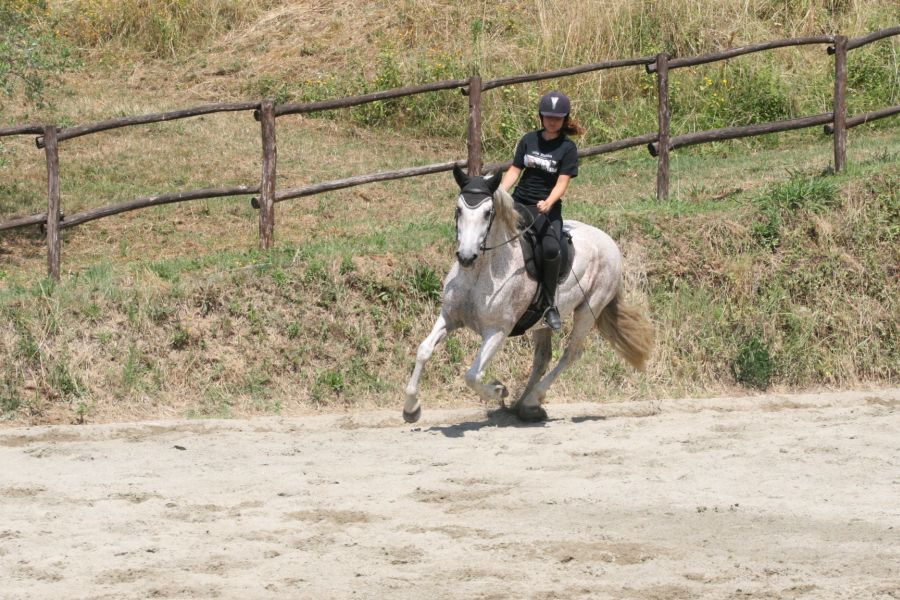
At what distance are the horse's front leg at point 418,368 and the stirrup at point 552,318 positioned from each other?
82cm

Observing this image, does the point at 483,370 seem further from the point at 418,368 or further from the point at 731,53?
the point at 731,53

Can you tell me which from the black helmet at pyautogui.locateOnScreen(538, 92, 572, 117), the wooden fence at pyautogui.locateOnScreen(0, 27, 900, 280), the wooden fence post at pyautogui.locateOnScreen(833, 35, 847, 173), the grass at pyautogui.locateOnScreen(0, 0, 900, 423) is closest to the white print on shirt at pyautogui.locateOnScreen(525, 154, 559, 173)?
the black helmet at pyautogui.locateOnScreen(538, 92, 572, 117)

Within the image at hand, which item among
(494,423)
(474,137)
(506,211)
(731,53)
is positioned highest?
(731,53)

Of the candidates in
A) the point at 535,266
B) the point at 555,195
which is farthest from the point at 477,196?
the point at 535,266

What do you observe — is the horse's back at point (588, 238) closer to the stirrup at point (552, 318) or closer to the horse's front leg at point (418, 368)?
the stirrup at point (552, 318)

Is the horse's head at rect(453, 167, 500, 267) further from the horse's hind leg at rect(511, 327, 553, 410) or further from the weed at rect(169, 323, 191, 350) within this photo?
the weed at rect(169, 323, 191, 350)

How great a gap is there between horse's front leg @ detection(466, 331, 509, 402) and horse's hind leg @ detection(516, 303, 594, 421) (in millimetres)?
526

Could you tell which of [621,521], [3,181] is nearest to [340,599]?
[621,521]

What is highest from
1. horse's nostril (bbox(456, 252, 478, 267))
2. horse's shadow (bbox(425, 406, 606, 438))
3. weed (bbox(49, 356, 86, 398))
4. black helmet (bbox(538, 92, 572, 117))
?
black helmet (bbox(538, 92, 572, 117))

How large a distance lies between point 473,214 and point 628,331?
7.55 feet

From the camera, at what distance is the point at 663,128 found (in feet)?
44.4

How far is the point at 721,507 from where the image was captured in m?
7.15

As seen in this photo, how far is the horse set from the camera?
8516mm

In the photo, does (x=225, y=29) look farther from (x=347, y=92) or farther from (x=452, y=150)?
(x=452, y=150)
